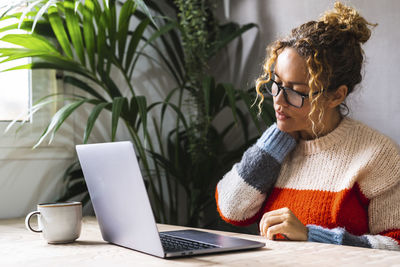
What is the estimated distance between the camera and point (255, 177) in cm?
145

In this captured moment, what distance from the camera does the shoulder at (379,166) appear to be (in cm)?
128

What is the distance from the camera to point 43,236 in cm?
108

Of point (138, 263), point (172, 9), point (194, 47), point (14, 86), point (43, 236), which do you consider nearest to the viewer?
point (138, 263)

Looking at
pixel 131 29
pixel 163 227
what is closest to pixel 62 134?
pixel 131 29

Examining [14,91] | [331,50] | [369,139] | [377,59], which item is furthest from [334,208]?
[14,91]

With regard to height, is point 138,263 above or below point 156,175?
above

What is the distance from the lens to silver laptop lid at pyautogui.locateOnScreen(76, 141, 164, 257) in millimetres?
858

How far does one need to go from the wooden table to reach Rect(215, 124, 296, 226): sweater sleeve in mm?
356

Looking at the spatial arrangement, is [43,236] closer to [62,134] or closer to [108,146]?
[108,146]

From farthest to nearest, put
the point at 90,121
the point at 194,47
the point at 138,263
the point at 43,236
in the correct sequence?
the point at 194,47
the point at 90,121
the point at 43,236
the point at 138,263

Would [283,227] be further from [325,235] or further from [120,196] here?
[120,196]

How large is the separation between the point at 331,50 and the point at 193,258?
0.78 metres

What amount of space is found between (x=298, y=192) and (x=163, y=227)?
0.41 meters

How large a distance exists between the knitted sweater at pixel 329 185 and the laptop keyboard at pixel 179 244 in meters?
0.32
